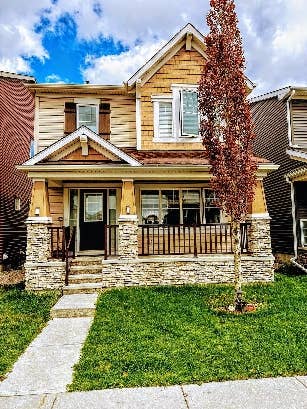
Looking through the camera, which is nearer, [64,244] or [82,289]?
[82,289]

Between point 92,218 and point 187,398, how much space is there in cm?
949

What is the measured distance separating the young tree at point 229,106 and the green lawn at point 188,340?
116cm

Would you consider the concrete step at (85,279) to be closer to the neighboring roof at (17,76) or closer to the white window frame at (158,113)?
the white window frame at (158,113)

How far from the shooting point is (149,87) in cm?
1338

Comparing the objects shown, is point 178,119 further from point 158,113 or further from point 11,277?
point 11,277

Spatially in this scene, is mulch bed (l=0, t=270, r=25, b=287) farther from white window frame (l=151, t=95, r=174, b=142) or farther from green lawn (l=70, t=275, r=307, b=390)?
white window frame (l=151, t=95, r=174, b=142)

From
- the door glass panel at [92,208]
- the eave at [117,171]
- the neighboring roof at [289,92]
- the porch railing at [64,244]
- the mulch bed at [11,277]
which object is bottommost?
the mulch bed at [11,277]

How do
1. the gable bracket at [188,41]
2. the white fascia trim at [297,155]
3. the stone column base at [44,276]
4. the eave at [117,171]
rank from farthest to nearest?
the gable bracket at [188,41] → the white fascia trim at [297,155] → the eave at [117,171] → the stone column base at [44,276]

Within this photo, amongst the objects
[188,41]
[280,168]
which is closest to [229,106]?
[188,41]

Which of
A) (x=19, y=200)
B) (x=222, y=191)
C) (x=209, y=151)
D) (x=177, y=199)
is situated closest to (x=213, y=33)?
(x=209, y=151)

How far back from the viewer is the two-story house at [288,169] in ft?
46.7

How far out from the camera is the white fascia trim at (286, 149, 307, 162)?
499 inches

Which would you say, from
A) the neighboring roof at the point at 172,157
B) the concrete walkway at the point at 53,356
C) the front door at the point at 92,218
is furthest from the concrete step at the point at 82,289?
the neighboring roof at the point at 172,157

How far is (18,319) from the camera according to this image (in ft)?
25.7
